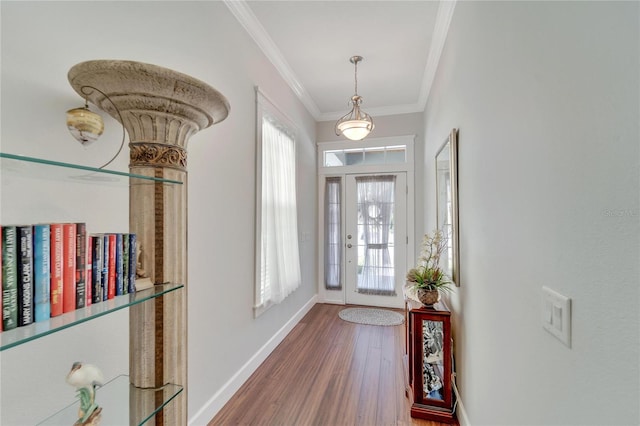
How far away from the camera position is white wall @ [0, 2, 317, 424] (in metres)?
0.95

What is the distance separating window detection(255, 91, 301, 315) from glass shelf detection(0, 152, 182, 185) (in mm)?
1487

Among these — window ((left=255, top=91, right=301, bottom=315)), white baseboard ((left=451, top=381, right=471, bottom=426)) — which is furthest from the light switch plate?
window ((left=255, top=91, right=301, bottom=315))

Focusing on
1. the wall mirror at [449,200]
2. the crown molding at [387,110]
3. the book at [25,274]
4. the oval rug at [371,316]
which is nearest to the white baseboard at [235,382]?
the oval rug at [371,316]

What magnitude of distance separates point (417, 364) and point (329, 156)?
3359mm

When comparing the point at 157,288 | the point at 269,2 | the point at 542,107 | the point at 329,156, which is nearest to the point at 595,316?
the point at 542,107

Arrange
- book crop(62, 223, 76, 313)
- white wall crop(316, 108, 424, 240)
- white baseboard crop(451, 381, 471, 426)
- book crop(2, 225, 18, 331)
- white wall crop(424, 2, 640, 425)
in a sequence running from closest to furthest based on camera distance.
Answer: white wall crop(424, 2, 640, 425), book crop(2, 225, 18, 331), book crop(62, 223, 76, 313), white baseboard crop(451, 381, 471, 426), white wall crop(316, 108, 424, 240)

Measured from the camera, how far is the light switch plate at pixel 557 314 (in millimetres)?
735

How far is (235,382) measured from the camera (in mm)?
2139

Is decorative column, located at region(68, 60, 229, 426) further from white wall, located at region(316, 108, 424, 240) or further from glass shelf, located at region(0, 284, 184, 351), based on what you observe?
white wall, located at region(316, 108, 424, 240)

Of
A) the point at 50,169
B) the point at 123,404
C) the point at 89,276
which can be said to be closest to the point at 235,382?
the point at 123,404

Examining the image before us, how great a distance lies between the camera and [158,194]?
1.13 m

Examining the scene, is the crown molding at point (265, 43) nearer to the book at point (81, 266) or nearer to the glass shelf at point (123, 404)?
the book at point (81, 266)

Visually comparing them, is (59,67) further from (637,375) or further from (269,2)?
(637,375)

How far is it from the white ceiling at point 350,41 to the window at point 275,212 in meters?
0.60
